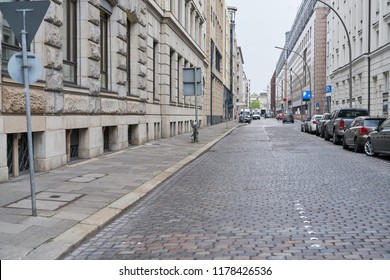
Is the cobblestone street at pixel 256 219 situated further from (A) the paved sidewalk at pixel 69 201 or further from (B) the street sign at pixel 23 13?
(B) the street sign at pixel 23 13

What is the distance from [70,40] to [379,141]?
1031 cm

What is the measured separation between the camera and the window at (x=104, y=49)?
15422 millimetres

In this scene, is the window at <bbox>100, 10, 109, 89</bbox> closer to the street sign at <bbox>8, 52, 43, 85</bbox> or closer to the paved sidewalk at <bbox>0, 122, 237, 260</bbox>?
the paved sidewalk at <bbox>0, 122, 237, 260</bbox>

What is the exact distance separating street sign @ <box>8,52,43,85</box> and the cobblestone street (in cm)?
236

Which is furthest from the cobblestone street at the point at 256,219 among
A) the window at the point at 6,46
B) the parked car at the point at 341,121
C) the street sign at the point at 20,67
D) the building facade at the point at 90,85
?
the parked car at the point at 341,121

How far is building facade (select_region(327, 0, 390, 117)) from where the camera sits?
3250 cm

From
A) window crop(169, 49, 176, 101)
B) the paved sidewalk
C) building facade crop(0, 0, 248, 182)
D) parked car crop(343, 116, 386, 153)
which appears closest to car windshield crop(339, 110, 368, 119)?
parked car crop(343, 116, 386, 153)

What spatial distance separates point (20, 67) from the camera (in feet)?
20.4

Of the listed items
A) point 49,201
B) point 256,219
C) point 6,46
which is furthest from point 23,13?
point 256,219

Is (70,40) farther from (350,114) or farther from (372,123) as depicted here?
(350,114)

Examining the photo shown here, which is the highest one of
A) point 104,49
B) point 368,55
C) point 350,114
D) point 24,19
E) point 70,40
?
point 368,55
